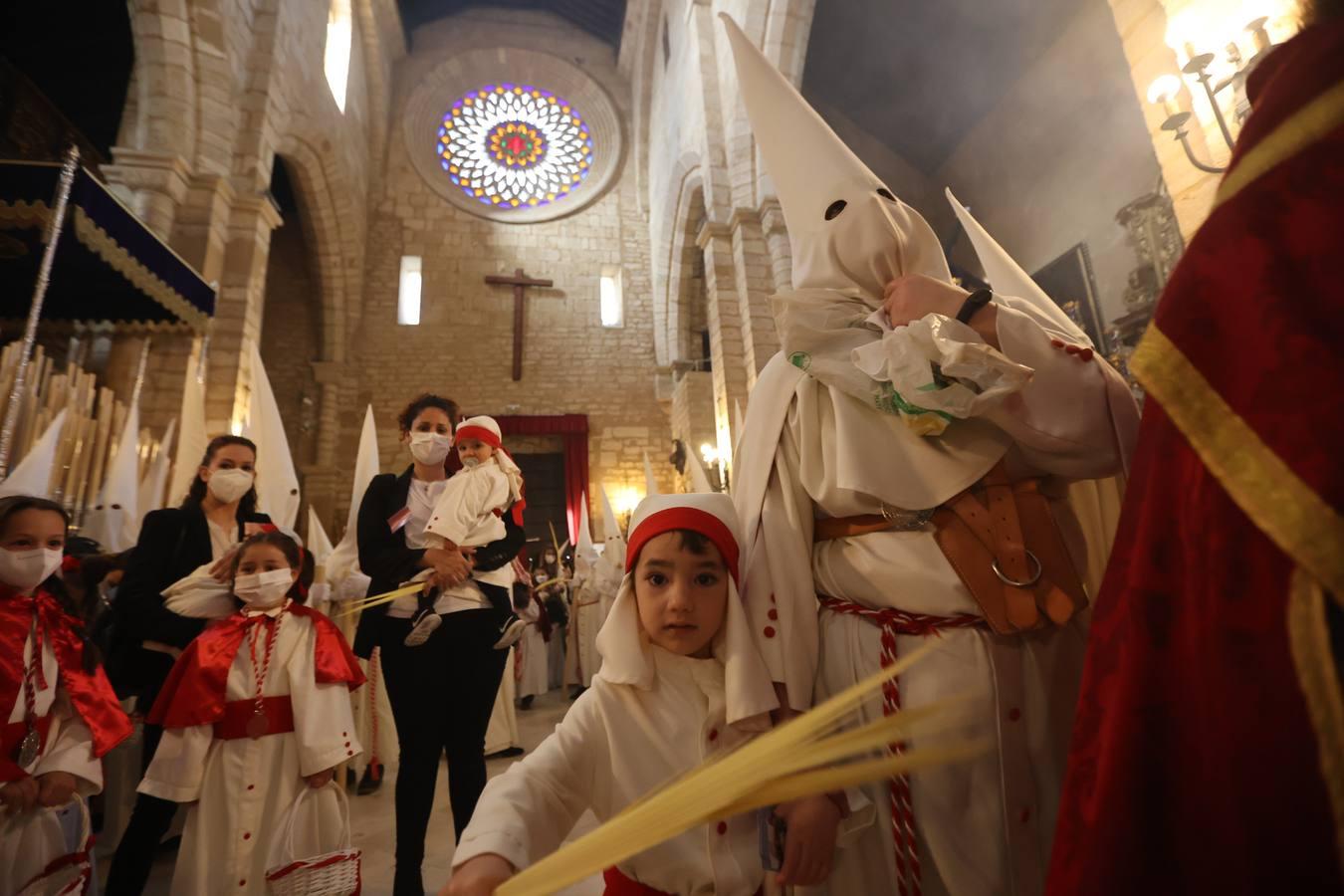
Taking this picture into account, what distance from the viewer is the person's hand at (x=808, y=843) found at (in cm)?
72

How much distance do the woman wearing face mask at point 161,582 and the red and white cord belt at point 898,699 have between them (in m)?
1.87

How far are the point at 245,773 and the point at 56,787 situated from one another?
1.28ft

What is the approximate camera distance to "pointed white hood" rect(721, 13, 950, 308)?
113 centimetres

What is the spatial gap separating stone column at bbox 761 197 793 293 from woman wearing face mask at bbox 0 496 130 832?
5613mm

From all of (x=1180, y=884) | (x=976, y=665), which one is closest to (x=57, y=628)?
(x=976, y=665)

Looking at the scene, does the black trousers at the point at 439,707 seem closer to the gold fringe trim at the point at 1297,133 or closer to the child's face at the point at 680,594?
the child's face at the point at 680,594

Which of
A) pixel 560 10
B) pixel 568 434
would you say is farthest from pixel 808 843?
pixel 560 10

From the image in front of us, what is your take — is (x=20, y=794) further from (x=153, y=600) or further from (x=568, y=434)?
(x=568, y=434)

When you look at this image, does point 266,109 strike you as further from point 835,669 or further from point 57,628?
point 835,669

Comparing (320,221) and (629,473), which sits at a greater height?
(320,221)

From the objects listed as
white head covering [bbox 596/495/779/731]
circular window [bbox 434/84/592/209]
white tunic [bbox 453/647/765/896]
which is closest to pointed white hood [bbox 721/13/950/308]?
white head covering [bbox 596/495/779/731]

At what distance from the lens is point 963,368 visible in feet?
2.65

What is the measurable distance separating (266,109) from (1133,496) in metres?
8.01

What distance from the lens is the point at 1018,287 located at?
4.70 ft
